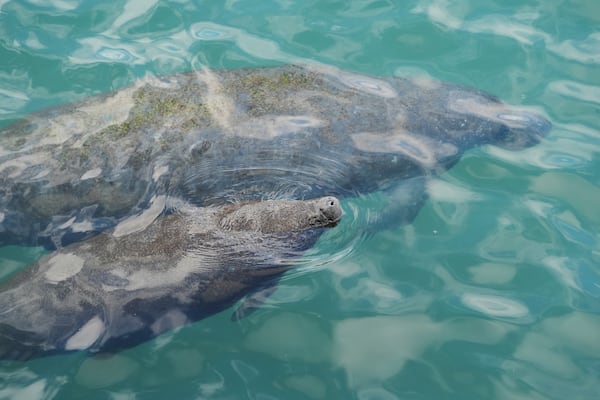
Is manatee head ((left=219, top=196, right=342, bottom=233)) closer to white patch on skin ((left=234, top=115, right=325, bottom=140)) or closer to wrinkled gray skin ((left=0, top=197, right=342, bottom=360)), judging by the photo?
wrinkled gray skin ((left=0, top=197, right=342, bottom=360))

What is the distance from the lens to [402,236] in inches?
223

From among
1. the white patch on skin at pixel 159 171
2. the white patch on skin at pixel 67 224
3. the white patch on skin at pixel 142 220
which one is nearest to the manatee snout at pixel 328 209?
the white patch on skin at pixel 142 220

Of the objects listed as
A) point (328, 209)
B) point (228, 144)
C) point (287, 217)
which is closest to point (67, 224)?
point (228, 144)

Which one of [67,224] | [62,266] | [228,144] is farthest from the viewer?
[228,144]

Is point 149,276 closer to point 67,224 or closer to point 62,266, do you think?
point 62,266

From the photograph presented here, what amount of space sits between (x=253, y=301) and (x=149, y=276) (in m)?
0.85

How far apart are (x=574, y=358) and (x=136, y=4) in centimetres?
645

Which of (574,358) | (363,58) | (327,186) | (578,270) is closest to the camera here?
(574,358)

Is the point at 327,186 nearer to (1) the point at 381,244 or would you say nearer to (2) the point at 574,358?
(1) the point at 381,244

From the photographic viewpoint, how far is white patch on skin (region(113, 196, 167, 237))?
5199 mm

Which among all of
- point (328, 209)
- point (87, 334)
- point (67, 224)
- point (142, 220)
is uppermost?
point (328, 209)

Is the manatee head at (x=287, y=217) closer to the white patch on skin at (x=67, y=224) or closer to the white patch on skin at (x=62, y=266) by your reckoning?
the white patch on skin at (x=62, y=266)

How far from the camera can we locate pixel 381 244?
5594mm

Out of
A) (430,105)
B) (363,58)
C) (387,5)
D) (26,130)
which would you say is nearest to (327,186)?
(430,105)
